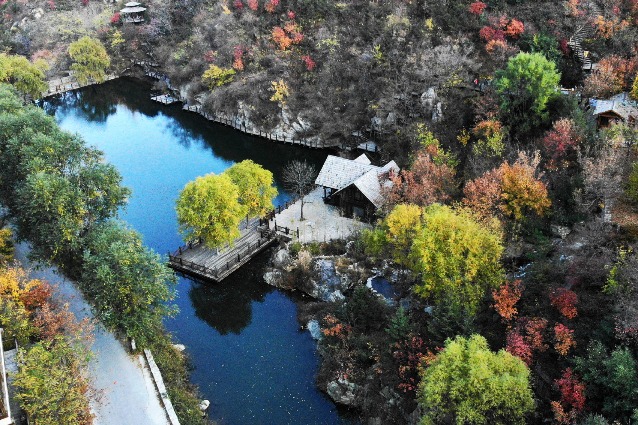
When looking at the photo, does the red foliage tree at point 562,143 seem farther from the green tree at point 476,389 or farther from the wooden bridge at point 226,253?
the wooden bridge at point 226,253

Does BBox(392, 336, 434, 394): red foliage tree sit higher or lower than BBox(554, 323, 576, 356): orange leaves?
lower

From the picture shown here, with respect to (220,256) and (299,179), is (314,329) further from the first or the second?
(299,179)

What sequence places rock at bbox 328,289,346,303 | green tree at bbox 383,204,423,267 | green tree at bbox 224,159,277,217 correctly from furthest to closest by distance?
green tree at bbox 224,159,277,217, rock at bbox 328,289,346,303, green tree at bbox 383,204,423,267

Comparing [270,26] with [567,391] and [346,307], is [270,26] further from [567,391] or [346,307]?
[567,391]

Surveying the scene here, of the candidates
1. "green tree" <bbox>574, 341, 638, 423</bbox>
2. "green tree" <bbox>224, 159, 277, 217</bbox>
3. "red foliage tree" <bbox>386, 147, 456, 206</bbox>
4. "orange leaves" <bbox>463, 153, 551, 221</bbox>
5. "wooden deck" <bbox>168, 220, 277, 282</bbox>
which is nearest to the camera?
"green tree" <bbox>574, 341, 638, 423</bbox>

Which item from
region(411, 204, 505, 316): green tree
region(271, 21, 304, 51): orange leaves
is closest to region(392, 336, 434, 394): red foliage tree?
region(411, 204, 505, 316): green tree

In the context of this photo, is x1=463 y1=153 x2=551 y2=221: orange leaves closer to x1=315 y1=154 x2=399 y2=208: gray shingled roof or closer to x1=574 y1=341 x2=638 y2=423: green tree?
x1=315 y1=154 x2=399 y2=208: gray shingled roof

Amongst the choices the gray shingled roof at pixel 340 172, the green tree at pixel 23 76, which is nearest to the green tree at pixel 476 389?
the gray shingled roof at pixel 340 172
